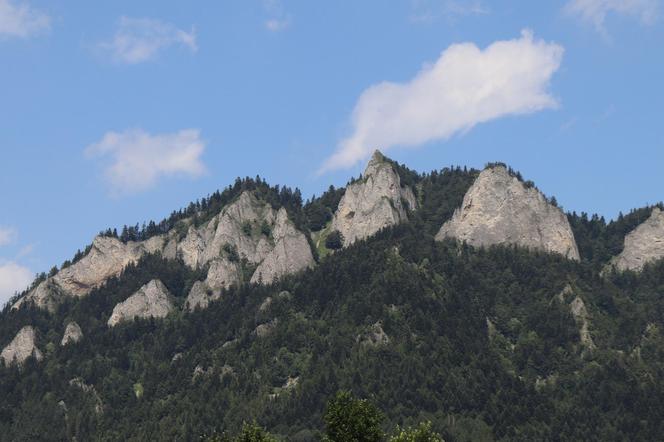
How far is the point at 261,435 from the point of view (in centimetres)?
13762

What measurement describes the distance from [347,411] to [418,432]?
7.99m

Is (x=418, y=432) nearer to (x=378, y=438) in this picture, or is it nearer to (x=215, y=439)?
(x=378, y=438)

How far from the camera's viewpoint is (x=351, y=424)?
444 feet

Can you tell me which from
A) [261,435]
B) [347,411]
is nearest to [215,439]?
[261,435]

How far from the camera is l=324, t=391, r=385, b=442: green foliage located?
13525 centimetres

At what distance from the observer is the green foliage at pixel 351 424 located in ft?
444

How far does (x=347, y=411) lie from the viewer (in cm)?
13600

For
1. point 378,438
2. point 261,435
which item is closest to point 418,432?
point 378,438

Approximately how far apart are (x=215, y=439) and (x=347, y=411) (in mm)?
16308

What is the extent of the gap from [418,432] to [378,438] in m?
5.54

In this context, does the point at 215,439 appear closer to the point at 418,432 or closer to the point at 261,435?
the point at 261,435

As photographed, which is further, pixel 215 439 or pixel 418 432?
pixel 215 439

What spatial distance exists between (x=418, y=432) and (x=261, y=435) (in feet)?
55.2

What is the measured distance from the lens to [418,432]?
13275 cm
